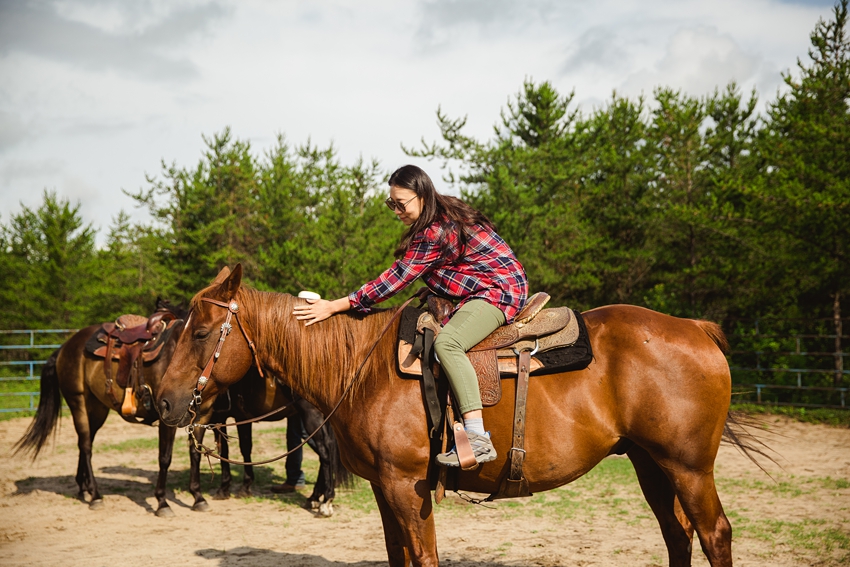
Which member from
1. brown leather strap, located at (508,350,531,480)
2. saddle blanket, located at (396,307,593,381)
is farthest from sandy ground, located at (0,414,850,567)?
brown leather strap, located at (508,350,531,480)

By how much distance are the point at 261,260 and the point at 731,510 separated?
59.5 feet

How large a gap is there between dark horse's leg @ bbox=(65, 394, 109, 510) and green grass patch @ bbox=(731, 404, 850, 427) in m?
10.3

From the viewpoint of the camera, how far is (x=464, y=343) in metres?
3.08

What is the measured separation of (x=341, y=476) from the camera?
269 inches

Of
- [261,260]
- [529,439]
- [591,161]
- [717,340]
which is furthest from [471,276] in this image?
[261,260]

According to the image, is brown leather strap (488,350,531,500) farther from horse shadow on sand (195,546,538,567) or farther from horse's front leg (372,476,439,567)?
horse shadow on sand (195,546,538,567)

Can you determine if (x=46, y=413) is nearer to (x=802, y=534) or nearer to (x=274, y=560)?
(x=274, y=560)

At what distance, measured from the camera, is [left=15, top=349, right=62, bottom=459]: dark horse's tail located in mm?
7489

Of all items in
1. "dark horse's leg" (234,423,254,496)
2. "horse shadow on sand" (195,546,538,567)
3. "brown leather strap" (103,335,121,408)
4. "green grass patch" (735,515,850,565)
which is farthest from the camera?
"dark horse's leg" (234,423,254,496)

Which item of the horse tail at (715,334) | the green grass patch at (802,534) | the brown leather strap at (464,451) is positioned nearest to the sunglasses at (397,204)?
the brown leather strap at (464,451)

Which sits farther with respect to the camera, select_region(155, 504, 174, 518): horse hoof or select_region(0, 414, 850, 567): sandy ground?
select_region(155, 504, 174, 518): horse hoof

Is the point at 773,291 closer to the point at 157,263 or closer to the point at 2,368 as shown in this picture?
the point at 157,263

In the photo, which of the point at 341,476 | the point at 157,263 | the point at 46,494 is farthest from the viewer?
the point at 157,263

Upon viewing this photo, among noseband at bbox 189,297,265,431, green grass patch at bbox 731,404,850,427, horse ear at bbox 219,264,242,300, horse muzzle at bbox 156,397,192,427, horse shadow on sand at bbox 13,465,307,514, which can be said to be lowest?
horse shadow on sand at bbox 13,465,307,514
